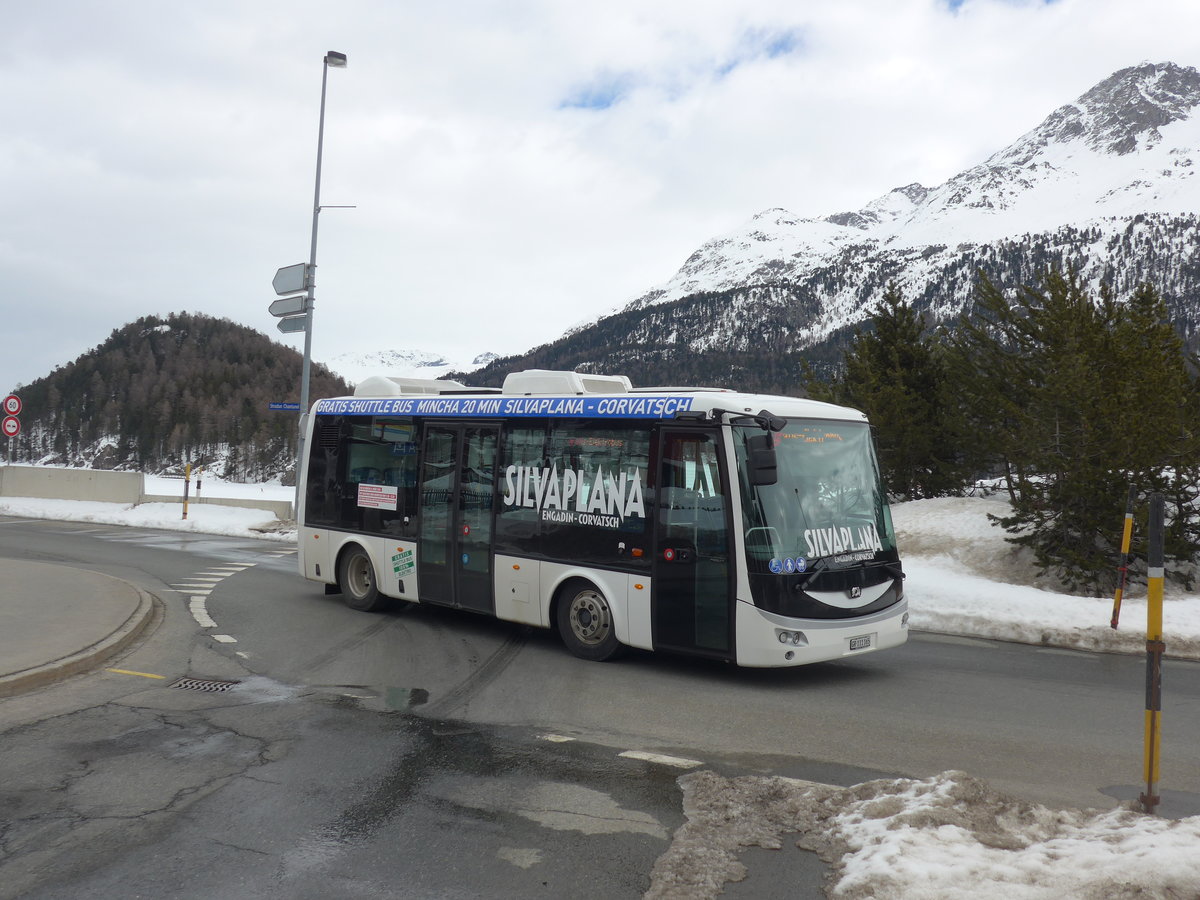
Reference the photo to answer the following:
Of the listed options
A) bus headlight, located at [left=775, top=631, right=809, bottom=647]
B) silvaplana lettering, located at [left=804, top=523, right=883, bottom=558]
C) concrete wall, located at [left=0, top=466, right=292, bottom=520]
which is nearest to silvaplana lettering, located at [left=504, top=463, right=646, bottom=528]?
silvaplana lettering, located at [left=804, top=523, right=883, bottom=558]

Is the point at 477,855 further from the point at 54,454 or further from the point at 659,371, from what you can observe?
the point at 659,371

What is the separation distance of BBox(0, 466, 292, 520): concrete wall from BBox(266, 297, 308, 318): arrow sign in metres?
8.97

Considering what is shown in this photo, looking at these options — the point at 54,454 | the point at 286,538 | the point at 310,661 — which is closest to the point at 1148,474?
the point at 310,661

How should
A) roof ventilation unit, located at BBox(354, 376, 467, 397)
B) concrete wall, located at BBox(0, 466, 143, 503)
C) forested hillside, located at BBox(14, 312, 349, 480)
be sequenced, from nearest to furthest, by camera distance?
roof ventilation unit, located at BBox(354, 376, 467, 397) → concrete wall, located at BBox(0, 466, 143, 503) → forested hillside, located at BBox(14, 312, 349, 480)

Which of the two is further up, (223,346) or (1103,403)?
(223,346)

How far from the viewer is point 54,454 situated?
135000 mm

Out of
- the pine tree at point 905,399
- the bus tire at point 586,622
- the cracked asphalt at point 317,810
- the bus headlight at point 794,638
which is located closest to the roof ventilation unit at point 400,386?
the bus tire at point 586,622

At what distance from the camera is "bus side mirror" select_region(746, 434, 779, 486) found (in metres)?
8.15

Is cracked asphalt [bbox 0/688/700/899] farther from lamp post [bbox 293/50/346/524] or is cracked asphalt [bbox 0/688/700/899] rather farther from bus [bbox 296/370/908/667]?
lamp post [bbox 293/50/346/524]

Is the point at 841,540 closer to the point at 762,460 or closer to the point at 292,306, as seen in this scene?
the point at 762,460

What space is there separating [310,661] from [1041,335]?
1602cm

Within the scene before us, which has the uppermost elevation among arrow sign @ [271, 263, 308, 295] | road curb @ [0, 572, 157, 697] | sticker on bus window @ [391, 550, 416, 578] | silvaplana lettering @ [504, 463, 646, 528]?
arrow sign @ [271, 263, 308, 295]

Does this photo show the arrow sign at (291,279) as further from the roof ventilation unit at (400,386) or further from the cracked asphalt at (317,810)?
the cracked asphalt at (317,810)

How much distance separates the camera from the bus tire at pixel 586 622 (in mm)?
9516
